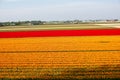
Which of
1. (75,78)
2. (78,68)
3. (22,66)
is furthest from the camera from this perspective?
(22,66)

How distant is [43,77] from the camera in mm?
11695

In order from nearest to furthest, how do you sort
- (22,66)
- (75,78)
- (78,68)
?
1. (75,78)
2. (78,68)
3. (22,66)

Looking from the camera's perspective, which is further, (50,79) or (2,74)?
(2,74)

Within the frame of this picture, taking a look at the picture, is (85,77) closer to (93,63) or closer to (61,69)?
(61,69)

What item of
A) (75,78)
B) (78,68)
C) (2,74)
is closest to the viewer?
(75,78)

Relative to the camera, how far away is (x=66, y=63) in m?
15.0

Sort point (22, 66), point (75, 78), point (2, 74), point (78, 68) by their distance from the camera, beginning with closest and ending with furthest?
point (75, 78) < point (2, 74) < point (78, 68) < point (22, 66)

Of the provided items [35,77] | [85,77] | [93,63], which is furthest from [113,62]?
[35,77]

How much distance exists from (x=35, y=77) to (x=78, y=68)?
2470 mm

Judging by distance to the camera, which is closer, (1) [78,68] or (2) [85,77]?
(2) [85,77]

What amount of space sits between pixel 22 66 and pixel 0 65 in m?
1.28

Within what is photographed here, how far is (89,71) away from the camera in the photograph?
12617mm

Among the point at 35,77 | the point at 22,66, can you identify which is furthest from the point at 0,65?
the point at 35,77

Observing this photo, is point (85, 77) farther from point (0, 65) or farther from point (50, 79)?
point (0, 65)
